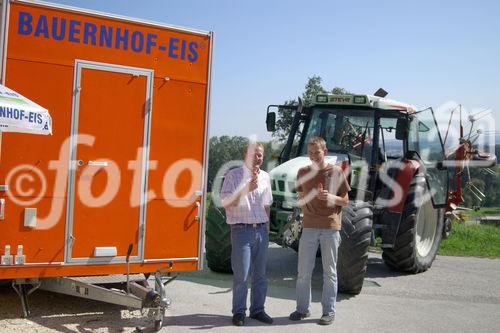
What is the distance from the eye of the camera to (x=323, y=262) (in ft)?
19.0

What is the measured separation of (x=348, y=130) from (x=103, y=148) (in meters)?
4.13

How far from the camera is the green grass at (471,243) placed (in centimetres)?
1156

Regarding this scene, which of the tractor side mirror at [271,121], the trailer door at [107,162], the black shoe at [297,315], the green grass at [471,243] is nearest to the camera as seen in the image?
the trailer door at [107,162]

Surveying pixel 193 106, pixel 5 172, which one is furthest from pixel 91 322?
pixel 193 106

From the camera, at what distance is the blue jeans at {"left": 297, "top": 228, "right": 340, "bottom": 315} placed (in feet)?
18.7

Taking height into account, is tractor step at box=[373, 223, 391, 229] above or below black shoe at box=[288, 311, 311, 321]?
above

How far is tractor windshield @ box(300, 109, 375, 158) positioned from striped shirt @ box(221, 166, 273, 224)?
2.89m

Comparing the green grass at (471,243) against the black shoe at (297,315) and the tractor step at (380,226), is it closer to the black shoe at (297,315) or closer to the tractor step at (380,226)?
the tractor step at (380,226)

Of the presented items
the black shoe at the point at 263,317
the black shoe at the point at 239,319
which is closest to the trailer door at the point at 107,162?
the black shoe at the point at 239,319

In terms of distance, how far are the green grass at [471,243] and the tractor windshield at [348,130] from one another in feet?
14.0

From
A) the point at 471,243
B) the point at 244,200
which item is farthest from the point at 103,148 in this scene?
the point at 471,243

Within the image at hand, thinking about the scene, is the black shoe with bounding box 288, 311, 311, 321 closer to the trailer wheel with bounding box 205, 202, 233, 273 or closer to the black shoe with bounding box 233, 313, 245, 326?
the black shoe with bounding box 233, 313, 245, 326

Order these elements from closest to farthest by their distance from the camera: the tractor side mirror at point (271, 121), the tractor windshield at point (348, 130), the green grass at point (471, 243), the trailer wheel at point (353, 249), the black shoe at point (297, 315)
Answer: the black shoe at point (297, 315)
the trailer wheel at point (353, 249)
the tractor windshield at point (348, 130)
the tractor side mirror at point (271, 121)
the green grass at point (471, 243)

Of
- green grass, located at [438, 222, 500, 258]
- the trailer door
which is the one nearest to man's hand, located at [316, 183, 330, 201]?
the trailer door
